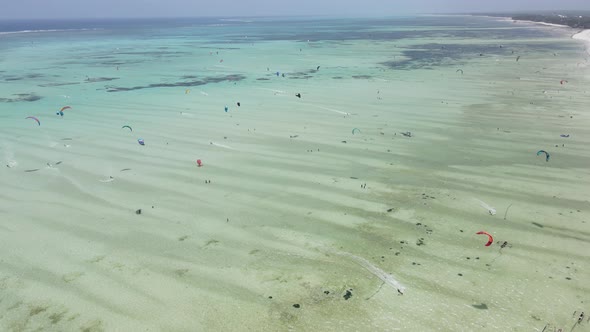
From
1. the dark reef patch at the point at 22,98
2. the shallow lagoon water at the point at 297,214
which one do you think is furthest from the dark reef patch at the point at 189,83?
the shallow lagoon water at the point at 297,214

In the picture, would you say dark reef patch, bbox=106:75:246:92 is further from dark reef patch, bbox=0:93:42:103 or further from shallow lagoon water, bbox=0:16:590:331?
shallow lagoon water, bbox=0:16:590:331

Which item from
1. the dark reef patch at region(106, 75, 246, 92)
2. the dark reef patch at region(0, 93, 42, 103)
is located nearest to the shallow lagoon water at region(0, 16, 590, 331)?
the dark reef patch at region(0, 93, 42, 103)

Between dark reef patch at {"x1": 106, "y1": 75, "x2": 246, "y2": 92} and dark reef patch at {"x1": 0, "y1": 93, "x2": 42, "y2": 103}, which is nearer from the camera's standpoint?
dark reef patch at {"x1": 0, "y1": 93, "x2": 42, "y2": 103}

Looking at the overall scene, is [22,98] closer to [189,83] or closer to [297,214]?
[189,83]

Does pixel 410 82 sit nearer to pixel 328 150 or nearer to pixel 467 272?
pixel 328 150

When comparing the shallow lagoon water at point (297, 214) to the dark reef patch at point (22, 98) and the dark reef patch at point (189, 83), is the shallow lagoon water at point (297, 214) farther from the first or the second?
the dark reef patch at point (189, 83)

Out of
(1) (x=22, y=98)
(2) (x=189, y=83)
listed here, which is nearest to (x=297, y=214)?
(2) (x=189, y=83)

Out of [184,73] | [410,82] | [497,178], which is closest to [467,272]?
[497,178]

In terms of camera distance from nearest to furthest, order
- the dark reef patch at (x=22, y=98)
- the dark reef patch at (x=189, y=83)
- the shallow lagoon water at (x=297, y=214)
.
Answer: the shallow lagoon water at (x=297, y=214), the dark reef patch at (x=22, y=98), the dark reef patch at (x=189, y=83)
